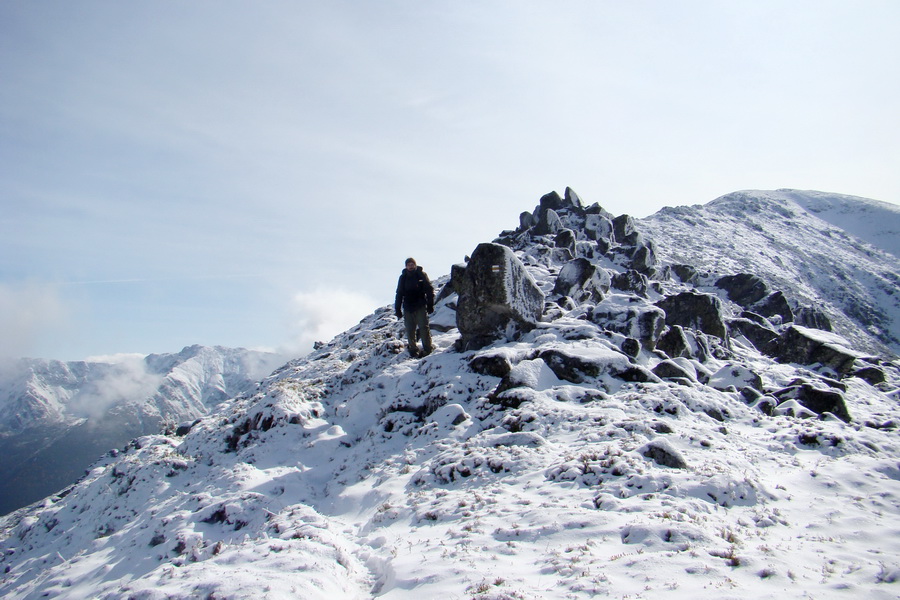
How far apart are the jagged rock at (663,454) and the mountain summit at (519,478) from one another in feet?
0.10

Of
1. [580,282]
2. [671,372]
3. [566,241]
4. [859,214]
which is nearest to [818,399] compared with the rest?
[671,372]

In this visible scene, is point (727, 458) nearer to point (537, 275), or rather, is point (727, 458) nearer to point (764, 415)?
point (764, 415)

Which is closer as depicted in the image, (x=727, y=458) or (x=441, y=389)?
(x=727, y=458)

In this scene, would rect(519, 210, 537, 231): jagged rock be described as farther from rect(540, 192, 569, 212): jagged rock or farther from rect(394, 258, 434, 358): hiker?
rect(394, 258, 434, 358): hiker

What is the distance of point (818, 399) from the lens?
14.6m

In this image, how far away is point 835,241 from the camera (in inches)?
3740

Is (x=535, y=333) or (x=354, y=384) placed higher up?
(x=535, y=333)

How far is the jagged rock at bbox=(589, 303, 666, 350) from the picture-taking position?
18.8 metres

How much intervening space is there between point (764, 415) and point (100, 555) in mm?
18815

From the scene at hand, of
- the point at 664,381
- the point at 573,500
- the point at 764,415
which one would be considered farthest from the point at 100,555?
the point at 764,415

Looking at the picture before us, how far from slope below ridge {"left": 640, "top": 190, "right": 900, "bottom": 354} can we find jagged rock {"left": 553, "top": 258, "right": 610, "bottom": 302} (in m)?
29.3

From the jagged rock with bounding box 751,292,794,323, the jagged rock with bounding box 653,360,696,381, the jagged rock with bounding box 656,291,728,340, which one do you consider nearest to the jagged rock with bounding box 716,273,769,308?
the jagged rock with bounding box 751,292,794,323

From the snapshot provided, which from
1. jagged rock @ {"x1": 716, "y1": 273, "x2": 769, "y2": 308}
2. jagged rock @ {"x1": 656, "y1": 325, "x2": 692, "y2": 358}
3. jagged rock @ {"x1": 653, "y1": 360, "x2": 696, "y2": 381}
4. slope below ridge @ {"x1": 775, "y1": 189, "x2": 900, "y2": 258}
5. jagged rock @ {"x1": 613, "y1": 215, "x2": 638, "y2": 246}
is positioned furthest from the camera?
slope below ridge @ {"x1": 775, "y1": 189, "x2": 900, "y2": 258}

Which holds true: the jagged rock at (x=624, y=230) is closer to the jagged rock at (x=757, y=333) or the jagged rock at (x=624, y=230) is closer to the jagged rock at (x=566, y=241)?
the jagged rock at (x=566, y=241)
